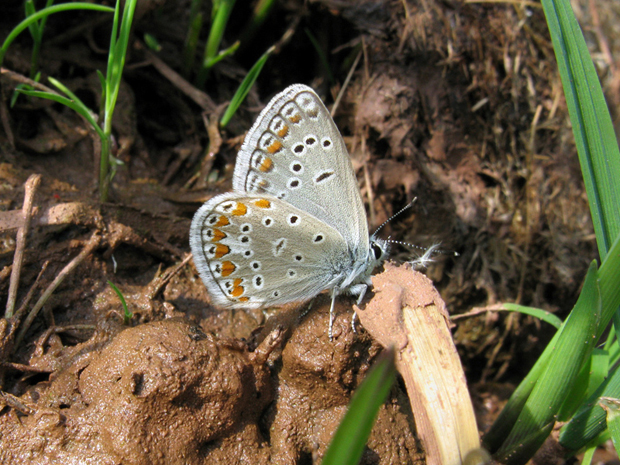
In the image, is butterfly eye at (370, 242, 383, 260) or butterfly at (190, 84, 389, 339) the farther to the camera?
butterfly eye at (370, 242, 383, 260)

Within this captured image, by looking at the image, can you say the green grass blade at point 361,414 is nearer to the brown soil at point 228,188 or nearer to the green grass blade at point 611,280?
the brown soil at point 228,188

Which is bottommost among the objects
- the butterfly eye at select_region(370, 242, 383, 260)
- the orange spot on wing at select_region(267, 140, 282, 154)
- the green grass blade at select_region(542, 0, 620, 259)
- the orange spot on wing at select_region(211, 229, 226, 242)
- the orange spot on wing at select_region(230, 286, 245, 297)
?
the orange spot on wing at select_region(230, 286, 245, 297)

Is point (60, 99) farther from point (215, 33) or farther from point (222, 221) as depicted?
point (215, 33)

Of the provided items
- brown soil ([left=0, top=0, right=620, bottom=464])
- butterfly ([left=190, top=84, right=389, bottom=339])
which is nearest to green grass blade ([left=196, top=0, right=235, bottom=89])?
brown soil ([left=0, top=0, right=620, bottom=464])

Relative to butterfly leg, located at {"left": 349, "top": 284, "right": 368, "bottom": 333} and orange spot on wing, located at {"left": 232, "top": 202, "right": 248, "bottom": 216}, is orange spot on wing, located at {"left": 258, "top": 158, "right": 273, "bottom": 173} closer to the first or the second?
orange spot on wing, located at {"left": 232, "top": 202, "right": 248, "bottom": 216}

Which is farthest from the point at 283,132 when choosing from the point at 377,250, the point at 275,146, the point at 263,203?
the point at 377,250

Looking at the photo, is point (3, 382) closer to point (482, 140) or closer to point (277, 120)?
point (277, 120)

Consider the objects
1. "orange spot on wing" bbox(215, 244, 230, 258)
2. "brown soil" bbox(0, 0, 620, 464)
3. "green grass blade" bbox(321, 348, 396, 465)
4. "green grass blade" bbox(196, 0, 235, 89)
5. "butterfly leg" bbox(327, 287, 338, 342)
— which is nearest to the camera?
"green grass blade" bbox(321, 348, 396, 465)
